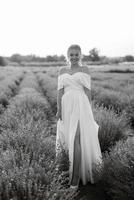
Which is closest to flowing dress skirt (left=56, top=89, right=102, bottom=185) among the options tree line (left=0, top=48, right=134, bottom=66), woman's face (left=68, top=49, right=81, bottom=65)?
woman's face (left=68, top=49, right=81, bottom=65)

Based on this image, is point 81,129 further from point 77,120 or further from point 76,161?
point 76,161

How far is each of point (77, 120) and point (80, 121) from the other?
0.04 m

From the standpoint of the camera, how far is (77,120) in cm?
382

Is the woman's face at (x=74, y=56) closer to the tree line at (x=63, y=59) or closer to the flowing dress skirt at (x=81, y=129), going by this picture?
the flowing dress skirt at (x=81, y=129)

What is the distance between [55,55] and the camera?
10581 cm

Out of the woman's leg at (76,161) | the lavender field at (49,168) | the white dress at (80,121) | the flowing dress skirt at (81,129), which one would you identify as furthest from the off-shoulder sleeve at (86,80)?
the lavender field at (49,168)

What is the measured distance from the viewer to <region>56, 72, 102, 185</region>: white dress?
12.4 feet

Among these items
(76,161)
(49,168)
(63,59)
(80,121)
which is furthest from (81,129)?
(63,59)

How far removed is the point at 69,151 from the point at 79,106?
1.90 feet

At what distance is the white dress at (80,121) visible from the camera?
3.79m

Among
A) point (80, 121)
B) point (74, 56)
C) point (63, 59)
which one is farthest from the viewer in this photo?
point (63, 59)

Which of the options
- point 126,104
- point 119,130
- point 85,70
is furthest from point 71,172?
point 126,104

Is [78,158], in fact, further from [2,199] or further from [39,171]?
[2,199]

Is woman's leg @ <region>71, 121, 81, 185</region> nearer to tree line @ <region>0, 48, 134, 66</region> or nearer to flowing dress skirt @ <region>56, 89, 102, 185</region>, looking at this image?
flowing dress skirt @ <region>56, 89, 102, 185</region>
